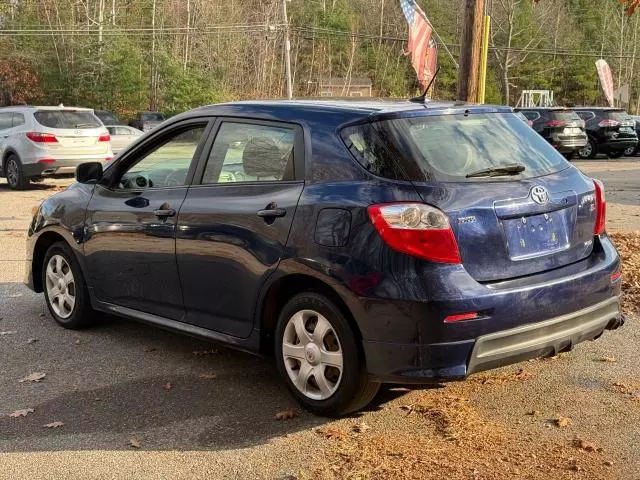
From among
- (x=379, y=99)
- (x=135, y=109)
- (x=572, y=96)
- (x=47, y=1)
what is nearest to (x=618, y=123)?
(x=379, y=99)

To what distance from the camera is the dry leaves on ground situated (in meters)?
6.81

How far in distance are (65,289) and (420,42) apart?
948 cm

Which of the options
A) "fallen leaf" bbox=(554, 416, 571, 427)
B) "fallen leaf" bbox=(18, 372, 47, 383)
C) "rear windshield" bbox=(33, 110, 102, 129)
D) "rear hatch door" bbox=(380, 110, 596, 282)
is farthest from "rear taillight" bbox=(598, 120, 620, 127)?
"fallen leaf" bbox=(18, 372, 47, 383)

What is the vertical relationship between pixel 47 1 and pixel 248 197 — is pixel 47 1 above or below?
above

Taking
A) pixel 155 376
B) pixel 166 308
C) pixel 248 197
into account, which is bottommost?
pixel 155 376

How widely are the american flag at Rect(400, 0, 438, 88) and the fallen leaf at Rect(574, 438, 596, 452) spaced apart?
10586 millimetres

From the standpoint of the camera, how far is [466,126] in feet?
14.6

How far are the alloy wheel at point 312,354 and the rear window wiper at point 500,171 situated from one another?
1099 mm

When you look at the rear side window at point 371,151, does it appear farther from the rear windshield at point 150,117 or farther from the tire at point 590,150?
the rear windshield at point 150,117

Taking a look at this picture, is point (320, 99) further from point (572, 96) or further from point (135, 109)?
point (572, 96)

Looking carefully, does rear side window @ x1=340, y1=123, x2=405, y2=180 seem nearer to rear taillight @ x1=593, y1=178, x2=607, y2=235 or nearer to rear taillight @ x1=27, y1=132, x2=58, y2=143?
rear taillight @ x1=593, y1=178, x2=607, y2=235

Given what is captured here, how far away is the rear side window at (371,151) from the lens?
4.07 metres

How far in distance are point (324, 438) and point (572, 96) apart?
3047 inches

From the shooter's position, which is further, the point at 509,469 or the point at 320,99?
the point at 320,99
